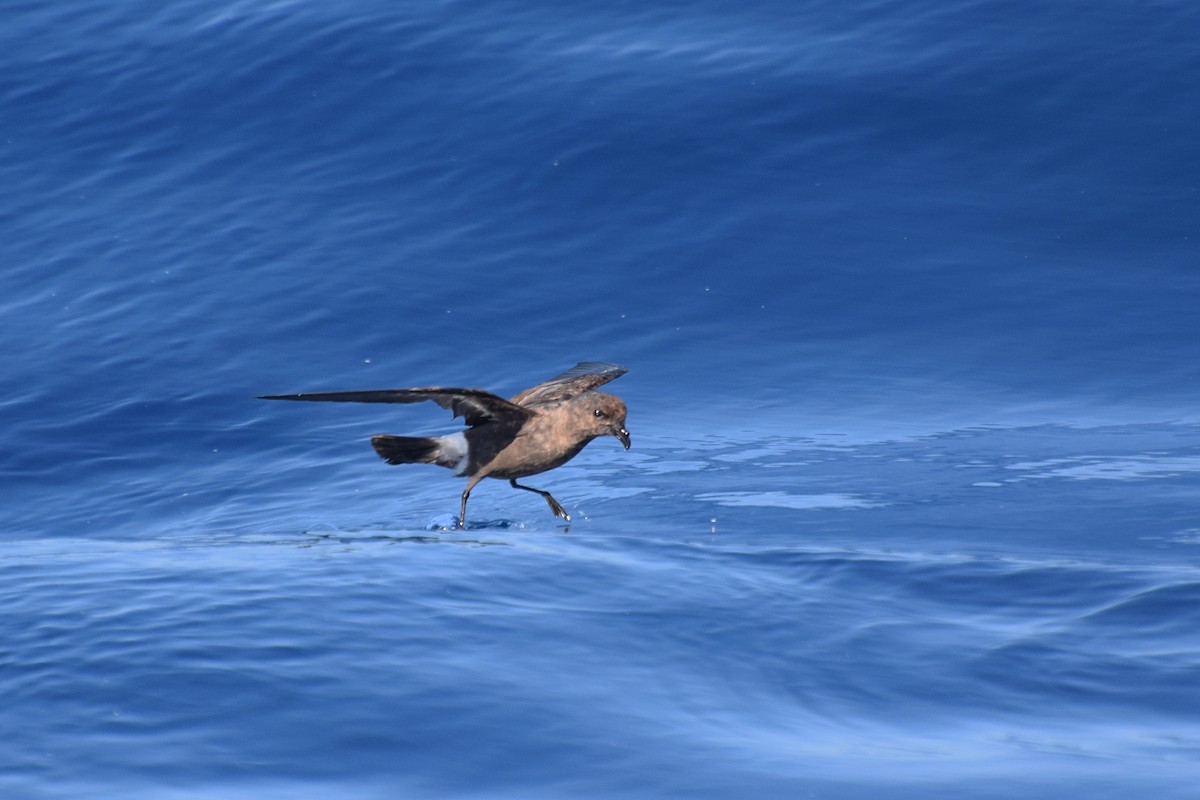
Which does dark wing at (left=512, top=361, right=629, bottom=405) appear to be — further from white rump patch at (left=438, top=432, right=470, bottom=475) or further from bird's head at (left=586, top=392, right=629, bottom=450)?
bird's head at (left=586, top=392, right=629, bottom=450)

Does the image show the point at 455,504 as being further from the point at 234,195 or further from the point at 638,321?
the point at 234,195

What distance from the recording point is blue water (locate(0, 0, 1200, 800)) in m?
5.80

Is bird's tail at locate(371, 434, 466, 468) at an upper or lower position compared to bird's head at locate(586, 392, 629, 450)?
lower

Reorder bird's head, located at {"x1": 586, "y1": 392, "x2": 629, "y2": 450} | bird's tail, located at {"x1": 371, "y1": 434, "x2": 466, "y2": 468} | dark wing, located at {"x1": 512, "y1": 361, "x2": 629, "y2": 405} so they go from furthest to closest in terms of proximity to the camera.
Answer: dark wing, located at {"x1": 512, "y1": 361, "x2": 629, "y2": 405}, bird's tail, located at {"x1": 371, "y1": 434, "x2": 466, "y2": 468}, bird's head, located at {"x1": 586, "y1": 392, "x2": 629, "y2": 450}

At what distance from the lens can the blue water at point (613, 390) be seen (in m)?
5.80

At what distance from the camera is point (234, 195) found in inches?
582

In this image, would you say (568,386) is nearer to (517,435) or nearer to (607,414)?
(517,435)

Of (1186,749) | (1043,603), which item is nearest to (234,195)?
(1043,603)

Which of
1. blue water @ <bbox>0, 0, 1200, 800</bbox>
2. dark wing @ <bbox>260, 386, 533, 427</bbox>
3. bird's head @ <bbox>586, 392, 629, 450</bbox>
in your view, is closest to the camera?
blue water @ <bbox>0, 0, 1200, 800</bbox>

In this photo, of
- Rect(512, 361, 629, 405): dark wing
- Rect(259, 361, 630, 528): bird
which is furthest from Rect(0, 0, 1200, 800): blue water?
Rect(512, 361, 629, 405): dark wing

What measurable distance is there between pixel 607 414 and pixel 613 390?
3.38 meters

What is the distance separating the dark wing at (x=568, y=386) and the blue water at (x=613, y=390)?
790 mm

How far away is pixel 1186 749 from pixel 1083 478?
14.3ft

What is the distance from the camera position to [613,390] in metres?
11.9
